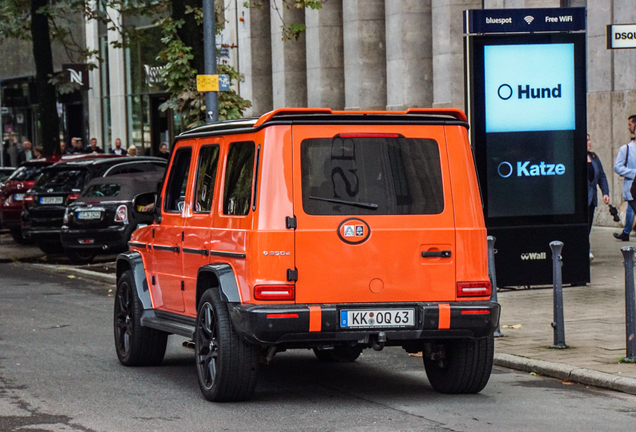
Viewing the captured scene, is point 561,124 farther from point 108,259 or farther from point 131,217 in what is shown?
point 108,259

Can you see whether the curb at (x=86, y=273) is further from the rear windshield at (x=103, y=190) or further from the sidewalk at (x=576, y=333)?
the sidewalk at (x=576, y=333)

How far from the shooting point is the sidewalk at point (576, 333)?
8.55 meters

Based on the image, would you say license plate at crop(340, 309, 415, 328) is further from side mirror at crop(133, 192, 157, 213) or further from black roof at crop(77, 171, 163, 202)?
A: black roof at crop(77, 171, 163, 202)

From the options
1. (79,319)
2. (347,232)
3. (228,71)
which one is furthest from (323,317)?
(228,71)

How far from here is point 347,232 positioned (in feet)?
24.1

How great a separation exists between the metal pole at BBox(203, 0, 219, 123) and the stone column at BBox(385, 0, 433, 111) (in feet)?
33.3

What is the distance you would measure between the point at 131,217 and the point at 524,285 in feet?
25.7

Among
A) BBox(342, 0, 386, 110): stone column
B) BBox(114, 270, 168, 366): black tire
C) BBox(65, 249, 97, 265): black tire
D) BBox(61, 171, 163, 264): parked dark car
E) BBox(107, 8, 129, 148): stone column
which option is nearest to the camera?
BBox(114, 270, 168, 366): black tire

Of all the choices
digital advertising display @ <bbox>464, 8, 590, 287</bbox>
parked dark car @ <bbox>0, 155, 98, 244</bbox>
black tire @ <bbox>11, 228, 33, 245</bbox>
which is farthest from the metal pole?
black tire @ <bbox>11, 228, 33, 245</bbox>

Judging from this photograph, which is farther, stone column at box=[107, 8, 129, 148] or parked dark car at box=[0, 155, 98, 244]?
stone column at box=[107, 8, 129, 148]

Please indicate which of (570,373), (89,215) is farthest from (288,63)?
(570,373)

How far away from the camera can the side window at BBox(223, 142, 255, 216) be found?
752 cm

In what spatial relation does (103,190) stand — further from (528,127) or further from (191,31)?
(528,127)

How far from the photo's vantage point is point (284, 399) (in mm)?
7738
